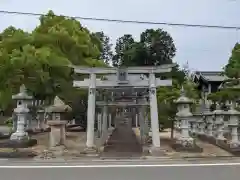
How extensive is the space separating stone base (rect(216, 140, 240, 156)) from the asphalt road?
4027 millimetres

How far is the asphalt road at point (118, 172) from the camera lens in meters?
8.78

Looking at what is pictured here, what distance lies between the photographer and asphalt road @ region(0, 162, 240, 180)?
8.78m

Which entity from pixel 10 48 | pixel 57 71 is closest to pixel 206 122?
pixel 57 71

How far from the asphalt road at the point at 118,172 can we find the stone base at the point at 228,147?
13.2 feet

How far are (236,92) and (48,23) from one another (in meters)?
11.3

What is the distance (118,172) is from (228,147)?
7.47 meters

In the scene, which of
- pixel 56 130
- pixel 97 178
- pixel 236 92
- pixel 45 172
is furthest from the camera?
pixel 236 92

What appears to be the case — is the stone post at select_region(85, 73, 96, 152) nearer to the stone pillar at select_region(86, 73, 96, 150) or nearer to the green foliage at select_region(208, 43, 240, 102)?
the stone pillar at select_region(86, 73, 96, 150)

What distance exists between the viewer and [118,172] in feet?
31.6

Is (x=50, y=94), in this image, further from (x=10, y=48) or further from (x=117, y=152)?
(x=117, y=152)

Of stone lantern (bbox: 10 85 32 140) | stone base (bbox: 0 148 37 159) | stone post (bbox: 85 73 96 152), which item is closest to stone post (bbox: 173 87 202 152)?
stone post (bbox: 85 73 96 152)

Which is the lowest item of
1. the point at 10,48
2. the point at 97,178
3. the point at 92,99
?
the point at 97,178

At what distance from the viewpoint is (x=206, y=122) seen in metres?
19.8

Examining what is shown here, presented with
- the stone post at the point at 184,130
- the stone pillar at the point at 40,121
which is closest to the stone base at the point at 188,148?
the stone post at the point at 184,130
